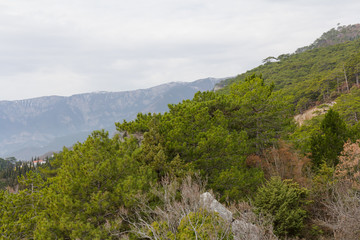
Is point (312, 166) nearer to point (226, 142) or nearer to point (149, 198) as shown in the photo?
point (226, 142)

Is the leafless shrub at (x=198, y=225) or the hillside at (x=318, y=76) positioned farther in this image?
the hillside at (x=318, y=76)

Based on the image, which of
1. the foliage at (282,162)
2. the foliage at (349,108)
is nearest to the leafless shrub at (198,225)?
the foliage at (282,162)

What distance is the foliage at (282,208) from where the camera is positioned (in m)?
12.7

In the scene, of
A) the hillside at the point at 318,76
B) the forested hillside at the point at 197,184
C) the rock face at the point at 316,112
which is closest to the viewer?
the forested hillside at the point at 197,184

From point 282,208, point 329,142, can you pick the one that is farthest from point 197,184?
point 329,142

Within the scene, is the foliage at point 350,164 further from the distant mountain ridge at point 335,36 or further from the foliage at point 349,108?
the distant mountain ridge at point 335,36

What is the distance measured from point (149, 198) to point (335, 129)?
56.9ft

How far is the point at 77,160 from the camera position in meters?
11.7

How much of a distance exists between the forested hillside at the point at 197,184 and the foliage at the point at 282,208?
0.06 m

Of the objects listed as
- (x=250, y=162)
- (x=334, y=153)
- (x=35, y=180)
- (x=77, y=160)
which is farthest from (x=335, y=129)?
(x=35, y=180)

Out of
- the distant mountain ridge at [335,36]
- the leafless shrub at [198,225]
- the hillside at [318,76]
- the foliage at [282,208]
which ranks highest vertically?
the distant mountain ridge at [335,36]

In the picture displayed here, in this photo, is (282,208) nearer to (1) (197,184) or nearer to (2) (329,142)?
(1) (197,184)

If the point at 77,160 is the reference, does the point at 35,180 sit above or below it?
below

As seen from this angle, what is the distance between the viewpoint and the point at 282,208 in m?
12.9
